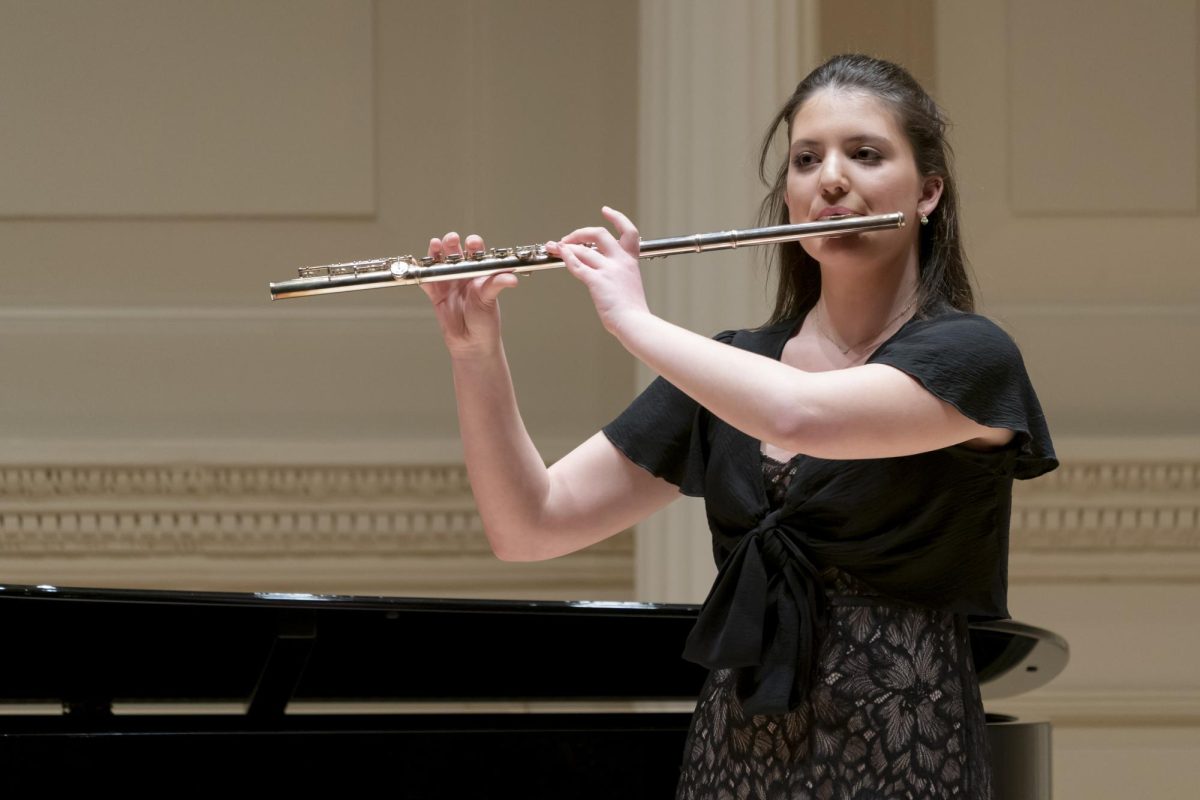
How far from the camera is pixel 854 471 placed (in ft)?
4.05

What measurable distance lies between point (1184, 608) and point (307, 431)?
1793 millimetres

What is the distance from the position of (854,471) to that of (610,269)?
254 mm

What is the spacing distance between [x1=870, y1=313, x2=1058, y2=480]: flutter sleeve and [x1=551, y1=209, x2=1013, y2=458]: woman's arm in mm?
10

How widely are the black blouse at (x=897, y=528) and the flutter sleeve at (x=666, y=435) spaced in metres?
0.12

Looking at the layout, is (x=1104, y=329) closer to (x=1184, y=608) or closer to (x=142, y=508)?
(x=1184, y=608)

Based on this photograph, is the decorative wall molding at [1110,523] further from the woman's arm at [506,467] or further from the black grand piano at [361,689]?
the woman's arm at [506,467]

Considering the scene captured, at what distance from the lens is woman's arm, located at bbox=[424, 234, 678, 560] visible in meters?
1.39

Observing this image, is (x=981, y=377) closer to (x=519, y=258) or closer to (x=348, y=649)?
(x=519, y=258)

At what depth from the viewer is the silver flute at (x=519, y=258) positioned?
1.27 m

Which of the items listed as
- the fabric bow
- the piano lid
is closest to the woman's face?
the fabric bow

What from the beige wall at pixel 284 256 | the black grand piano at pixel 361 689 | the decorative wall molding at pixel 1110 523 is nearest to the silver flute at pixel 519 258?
the black grand piano at pixel 361 689

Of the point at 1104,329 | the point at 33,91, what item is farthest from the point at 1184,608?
the point at 33,91

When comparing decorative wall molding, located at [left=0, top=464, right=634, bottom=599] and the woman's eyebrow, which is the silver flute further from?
decorative wall molding, located at [left=0, top=464, right=634, bottom=599]

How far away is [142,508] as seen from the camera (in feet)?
10.2
